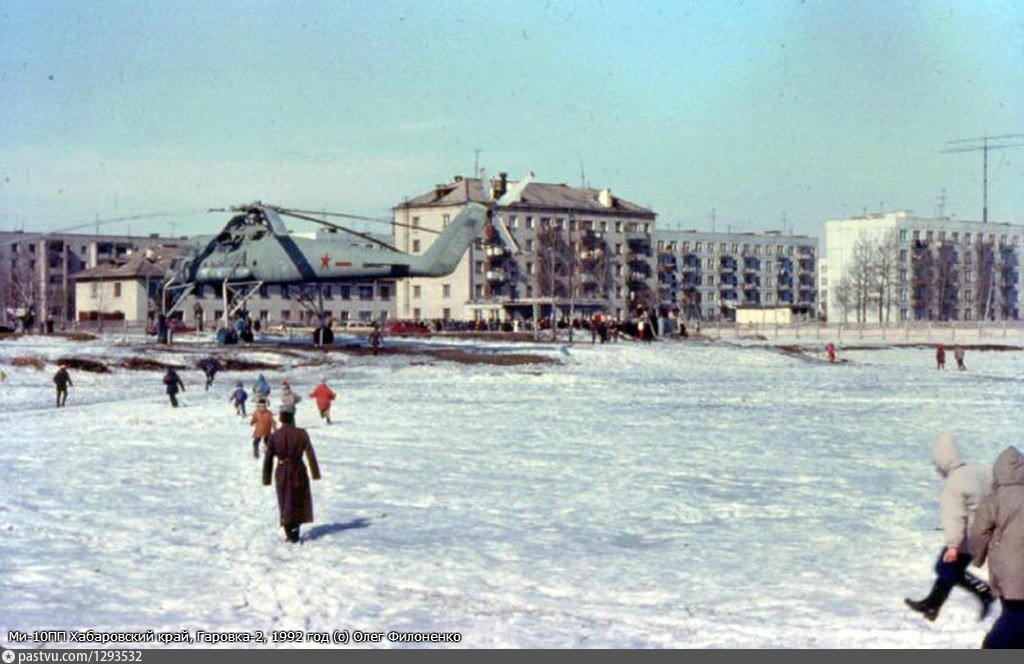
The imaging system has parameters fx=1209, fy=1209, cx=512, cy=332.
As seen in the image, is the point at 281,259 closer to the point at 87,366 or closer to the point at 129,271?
the point at 87,366

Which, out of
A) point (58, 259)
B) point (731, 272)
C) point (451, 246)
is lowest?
point (451, 246)

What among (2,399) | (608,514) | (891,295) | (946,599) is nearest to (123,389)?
(2,399)

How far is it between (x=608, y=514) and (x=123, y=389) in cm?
2622

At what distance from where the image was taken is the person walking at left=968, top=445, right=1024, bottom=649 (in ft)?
24.5

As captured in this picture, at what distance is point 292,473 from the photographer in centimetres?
1259

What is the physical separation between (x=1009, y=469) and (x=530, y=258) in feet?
388

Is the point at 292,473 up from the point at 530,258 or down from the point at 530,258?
down

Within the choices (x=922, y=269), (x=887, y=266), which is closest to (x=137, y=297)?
(x=887, y=266)

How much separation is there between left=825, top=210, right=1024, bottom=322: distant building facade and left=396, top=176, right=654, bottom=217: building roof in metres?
28.3

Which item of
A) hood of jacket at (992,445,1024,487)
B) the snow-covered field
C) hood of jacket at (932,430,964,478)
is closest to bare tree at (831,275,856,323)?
the snow-covered field

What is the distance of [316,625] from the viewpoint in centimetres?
936

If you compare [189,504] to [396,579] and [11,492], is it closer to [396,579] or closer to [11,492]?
[11,492]

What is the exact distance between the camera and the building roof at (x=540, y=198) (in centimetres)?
12338

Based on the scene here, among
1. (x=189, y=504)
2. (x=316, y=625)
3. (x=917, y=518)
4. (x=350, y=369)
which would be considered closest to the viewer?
(x=316, y=625)
